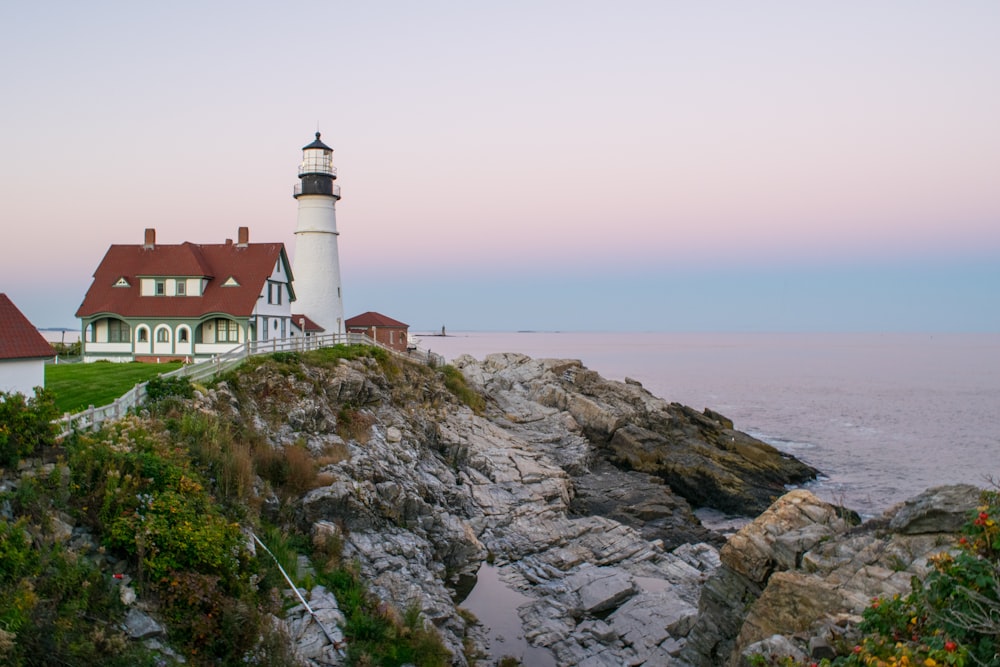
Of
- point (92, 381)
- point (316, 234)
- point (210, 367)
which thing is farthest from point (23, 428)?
point (316, 234)

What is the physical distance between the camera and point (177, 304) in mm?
35812

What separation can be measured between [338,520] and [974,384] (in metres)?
97.4

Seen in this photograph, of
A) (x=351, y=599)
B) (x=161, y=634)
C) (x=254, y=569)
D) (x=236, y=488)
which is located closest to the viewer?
(x=161, y=634)

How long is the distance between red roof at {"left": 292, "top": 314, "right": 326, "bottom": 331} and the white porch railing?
19.6ft

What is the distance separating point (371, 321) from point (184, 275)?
1375 centimetres

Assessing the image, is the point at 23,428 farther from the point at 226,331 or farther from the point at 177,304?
the point at 177,304

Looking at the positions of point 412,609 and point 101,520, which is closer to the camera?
point 101,520

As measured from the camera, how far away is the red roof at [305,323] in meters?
40.3

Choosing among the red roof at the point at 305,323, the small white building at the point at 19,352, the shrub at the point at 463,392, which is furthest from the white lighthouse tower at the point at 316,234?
the small white building at the point at 19,352

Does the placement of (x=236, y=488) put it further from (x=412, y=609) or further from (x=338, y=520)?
(x=412, y=609)

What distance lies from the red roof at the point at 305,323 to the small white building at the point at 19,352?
2150 centimetres

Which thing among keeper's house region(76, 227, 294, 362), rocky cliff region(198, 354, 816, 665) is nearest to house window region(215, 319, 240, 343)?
keeper's house region(76, 227, 294, 362)

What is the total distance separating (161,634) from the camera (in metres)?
10.9

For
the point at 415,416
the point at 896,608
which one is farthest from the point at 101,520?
the point at 415,416
